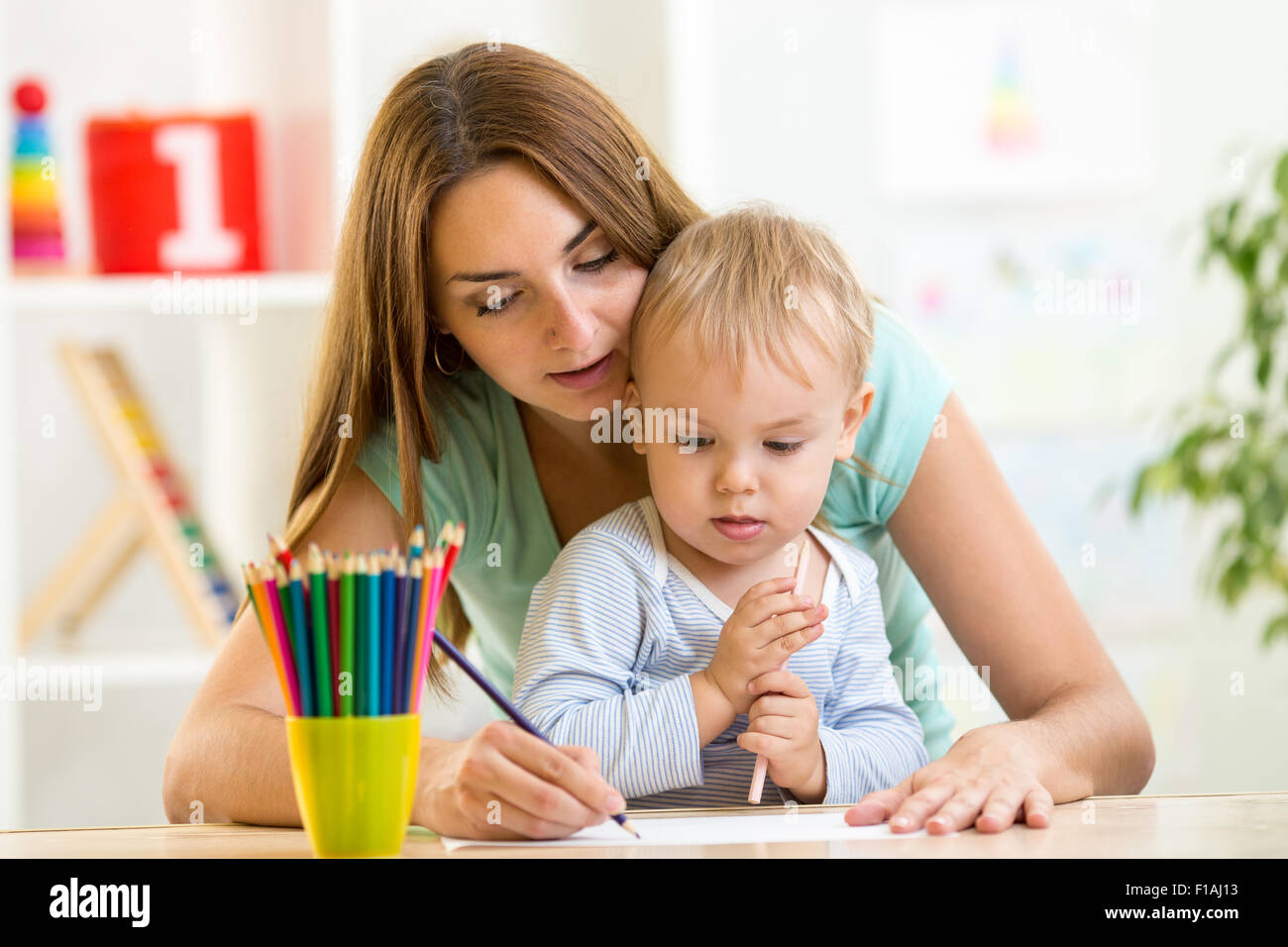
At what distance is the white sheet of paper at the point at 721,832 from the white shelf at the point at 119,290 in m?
1.57

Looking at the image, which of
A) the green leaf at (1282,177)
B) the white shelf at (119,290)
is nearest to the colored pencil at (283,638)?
the white shelf at (119,290)

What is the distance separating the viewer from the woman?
1123 millimetres

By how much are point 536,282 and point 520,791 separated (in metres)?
0.51

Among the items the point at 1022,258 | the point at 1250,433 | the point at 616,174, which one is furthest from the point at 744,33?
the point at 616,174

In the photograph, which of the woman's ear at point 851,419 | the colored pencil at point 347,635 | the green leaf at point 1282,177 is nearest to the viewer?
the colored pencil at point 347,635

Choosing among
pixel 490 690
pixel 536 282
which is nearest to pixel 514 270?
pixel 536 282

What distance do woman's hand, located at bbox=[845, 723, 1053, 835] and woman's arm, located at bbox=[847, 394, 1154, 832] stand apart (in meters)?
0.04

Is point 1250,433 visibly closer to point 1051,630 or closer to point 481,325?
point 1051,630

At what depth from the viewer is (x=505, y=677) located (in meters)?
1.50

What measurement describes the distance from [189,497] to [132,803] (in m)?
0.66

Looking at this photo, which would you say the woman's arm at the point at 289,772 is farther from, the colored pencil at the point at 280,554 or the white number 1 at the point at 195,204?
the white number 1 at the point at 195,204

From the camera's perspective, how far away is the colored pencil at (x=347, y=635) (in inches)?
27.0

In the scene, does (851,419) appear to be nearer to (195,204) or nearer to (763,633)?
(763,633)

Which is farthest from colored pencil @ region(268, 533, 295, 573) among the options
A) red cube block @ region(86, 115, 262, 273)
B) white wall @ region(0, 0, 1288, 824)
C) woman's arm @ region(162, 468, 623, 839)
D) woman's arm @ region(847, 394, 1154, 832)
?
white wall @ region(0, 0, 1288, 824)
